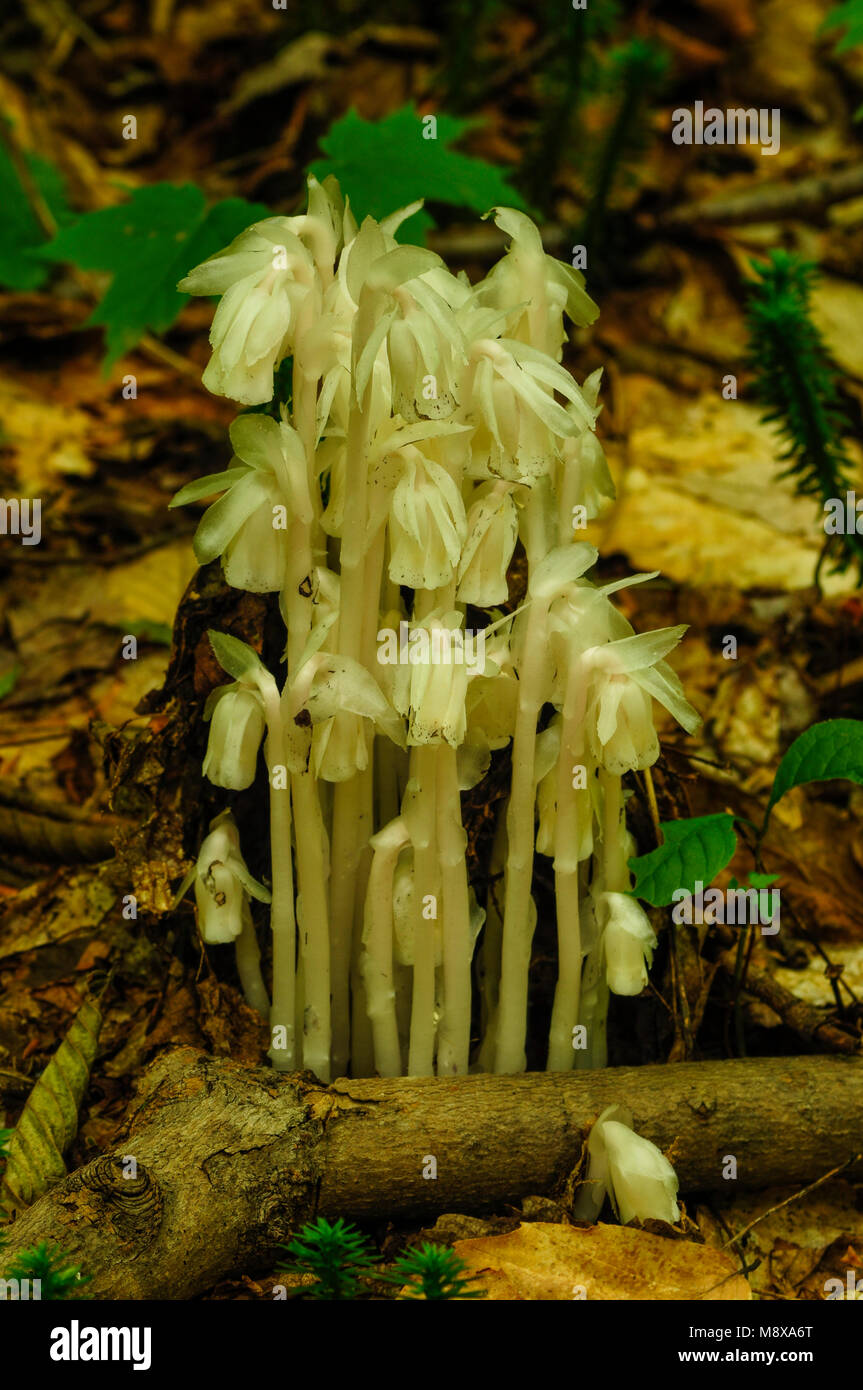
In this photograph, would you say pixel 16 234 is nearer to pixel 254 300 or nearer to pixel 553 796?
pixel 254 300

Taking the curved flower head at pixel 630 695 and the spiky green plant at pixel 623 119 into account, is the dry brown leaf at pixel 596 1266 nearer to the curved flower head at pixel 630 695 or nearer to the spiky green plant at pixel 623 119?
the curved flower head at pixel 630 695

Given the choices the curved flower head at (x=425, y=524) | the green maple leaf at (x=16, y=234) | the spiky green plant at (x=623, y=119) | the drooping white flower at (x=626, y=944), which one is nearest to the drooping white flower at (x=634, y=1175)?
the drooping white flower at (x=626, y=944)

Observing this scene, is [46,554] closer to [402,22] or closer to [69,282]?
[69,282]

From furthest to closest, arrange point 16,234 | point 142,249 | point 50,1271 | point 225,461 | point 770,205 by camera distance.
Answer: point 770,205, point 16,234, point 225,461, point 142,249, point 50,1271

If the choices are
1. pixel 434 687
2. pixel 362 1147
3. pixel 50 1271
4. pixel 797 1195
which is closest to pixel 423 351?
pixel 434 687

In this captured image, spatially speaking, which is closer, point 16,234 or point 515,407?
point 515,407
